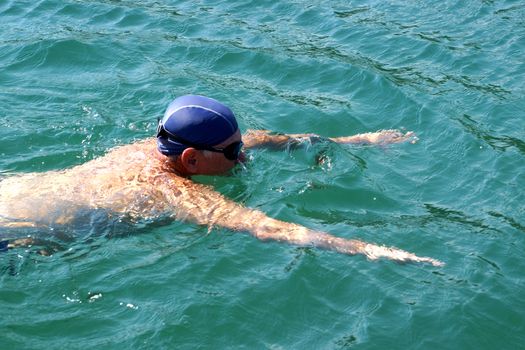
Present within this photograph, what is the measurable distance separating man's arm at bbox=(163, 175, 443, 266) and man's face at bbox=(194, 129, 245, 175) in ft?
0.64

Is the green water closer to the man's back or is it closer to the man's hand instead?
the man's hand

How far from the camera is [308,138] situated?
784 centimetres

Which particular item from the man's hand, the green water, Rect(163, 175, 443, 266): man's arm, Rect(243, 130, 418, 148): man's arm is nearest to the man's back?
Rect(163, 175, 443, 266): man's arm

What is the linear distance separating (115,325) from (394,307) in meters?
2.01

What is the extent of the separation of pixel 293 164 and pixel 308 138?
A: 15.6 inches

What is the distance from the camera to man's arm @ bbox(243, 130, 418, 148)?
25.1 ft

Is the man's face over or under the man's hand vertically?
over

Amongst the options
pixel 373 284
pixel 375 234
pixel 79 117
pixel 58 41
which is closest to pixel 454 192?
pixel 375 234

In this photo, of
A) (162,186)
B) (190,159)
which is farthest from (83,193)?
(190,159)

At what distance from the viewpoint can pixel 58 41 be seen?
10.9 metres

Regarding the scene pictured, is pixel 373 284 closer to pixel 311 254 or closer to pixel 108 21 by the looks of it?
pixel 311 254

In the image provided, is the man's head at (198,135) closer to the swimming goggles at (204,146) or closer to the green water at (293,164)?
the swimming goggles at (204,146)

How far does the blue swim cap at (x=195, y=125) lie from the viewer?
6062 mm

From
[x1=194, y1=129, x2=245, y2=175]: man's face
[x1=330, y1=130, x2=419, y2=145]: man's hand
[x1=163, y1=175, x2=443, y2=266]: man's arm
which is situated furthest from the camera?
[x1=330, y1=130, x2=419, y2=145]: man's hand
